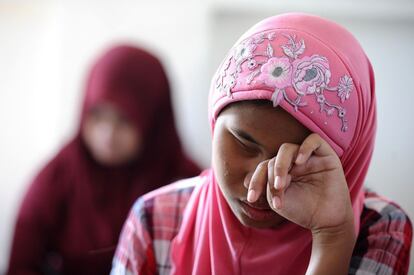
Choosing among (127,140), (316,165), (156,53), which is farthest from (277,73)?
(156,53)

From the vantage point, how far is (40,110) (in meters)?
2.12

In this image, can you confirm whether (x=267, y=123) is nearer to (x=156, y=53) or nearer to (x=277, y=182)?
(x=277, y=182)

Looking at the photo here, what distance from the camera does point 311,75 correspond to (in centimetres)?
64

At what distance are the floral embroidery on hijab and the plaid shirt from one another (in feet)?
0.56

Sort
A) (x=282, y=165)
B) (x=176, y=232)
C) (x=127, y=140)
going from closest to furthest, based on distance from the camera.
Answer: (x=282, y=165) → (x=176, y=232) → (x=127, y=140)

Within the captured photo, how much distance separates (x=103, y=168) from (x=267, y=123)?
1028 millimetres

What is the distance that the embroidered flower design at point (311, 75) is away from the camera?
0.63 m

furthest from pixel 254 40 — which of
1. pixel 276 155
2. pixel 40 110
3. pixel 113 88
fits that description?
pixel 40 110

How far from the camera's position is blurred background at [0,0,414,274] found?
1132 millimetres

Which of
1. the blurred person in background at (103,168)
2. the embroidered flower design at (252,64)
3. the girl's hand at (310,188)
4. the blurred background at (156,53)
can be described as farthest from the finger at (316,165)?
the blurred person in background at (103,168)

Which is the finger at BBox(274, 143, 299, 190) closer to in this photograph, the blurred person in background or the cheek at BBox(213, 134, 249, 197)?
the cheek at BBox(213, 134, 249, 197)

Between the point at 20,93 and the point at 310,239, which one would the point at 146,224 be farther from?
the point at 20,93

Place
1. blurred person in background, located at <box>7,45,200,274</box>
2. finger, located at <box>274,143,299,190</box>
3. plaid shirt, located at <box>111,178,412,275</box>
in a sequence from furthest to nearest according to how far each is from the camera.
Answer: blurred person in background, located at <box>7,45,200,274</box> → plaid shirt, located at <box>111,178,412,275</box> → finger, located at <box>274,143,299,190</box>

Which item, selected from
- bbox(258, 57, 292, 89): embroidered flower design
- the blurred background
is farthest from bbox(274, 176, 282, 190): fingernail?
the blurred background
